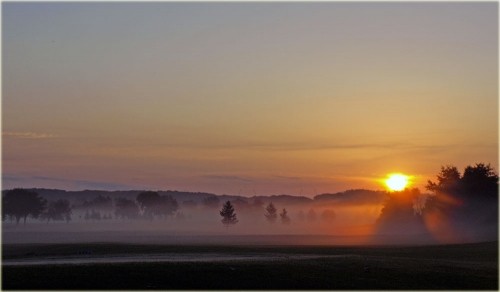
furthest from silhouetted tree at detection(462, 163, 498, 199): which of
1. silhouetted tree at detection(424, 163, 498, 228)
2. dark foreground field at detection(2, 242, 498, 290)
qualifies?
dark foreground field at detection(2, 242, 498, 290)

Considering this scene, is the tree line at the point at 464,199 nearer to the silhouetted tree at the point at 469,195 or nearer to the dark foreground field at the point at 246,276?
the silhouetted tree at the point at 469,195

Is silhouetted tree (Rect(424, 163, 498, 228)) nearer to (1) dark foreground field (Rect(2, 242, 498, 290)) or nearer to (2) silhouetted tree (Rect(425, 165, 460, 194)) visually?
(2) silhouetted tree (Rect(425, 165, 460, 194))

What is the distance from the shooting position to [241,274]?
38.9 metres

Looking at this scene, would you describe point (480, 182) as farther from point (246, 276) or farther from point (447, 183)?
point (246, 276)

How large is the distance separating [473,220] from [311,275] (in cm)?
9129

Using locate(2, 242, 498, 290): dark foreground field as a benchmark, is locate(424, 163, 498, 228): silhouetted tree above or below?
above

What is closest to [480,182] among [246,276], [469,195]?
[469,195]

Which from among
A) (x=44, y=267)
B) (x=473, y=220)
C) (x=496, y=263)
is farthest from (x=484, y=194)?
(x=44, y=267)

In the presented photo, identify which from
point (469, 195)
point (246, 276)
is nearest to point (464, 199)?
point (469, 195)

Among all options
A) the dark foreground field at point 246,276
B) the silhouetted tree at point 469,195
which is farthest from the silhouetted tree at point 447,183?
the dark foreground field at point 246,276

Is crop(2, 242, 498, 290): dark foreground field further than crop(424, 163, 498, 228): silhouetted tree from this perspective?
No

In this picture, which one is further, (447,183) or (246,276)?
(447,183)

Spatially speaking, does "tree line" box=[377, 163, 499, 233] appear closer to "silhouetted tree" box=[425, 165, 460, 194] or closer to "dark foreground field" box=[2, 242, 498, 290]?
"silhouetted tree" box=[425, 165, 460, 194]

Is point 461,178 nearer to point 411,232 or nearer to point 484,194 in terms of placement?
point 484,194
